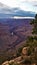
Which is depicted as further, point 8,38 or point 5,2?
point 8,38

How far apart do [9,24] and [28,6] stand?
12.5m

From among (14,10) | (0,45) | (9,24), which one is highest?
(14,10)

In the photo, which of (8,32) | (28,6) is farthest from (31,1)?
(8,32)

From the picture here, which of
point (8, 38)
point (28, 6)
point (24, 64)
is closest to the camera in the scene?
point (24, 64)

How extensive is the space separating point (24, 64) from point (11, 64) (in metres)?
0.76

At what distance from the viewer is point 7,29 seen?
189 feet

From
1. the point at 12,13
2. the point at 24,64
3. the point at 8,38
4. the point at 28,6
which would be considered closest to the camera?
the point at 24,64

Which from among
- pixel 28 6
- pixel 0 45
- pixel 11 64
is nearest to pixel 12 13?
pixel 28 6

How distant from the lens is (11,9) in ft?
167

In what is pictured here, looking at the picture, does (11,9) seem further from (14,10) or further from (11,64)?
(11,64)

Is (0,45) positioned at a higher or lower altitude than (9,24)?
lower

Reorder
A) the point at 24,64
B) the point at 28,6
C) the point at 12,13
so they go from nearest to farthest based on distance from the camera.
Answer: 1. the point at 24,64
2. the point at 28,6
3. the point at 12,13

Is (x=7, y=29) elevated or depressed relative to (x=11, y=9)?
depressed

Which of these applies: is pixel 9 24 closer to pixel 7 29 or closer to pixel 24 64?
pixel 7 29
